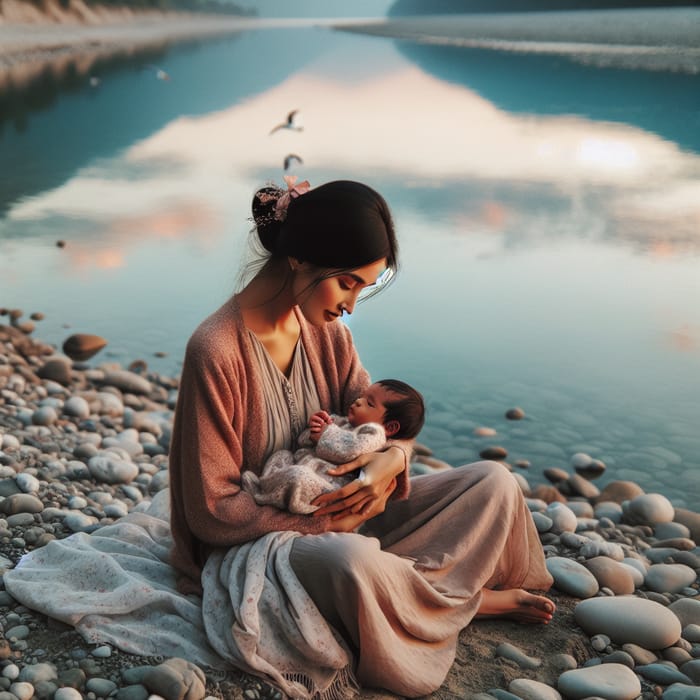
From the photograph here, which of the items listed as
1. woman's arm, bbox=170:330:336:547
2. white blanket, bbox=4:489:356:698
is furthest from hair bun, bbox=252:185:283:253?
white blanket, bbox=4:489:356:698

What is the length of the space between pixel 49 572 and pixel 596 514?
2476 mm

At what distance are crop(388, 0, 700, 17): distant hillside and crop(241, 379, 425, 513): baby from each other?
6.57 metres

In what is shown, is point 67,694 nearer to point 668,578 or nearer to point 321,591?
point 321,591

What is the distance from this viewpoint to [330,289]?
238 centimetres

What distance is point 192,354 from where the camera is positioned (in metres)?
2.41

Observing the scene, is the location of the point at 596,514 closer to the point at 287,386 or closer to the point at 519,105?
the point at 287,386

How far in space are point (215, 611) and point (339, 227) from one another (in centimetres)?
100

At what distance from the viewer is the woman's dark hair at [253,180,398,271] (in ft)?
7.58

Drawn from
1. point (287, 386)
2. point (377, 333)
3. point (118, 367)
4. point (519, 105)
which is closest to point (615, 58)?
point (519, 105)

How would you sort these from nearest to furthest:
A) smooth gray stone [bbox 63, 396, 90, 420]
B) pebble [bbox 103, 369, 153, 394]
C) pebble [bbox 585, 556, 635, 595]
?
1. pebble [bbox 585, 556, 635, 595]
2. smooth gray stone [bbox 63, 396, 90, 420]
3. pebble [bbox 103, 369, 153, 394]

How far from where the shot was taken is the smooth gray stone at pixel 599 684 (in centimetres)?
250

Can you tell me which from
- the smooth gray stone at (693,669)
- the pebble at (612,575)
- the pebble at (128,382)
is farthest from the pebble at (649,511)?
the pebble at (128,382)

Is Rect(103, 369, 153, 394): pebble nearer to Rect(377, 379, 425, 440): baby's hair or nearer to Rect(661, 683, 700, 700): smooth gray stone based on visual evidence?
Rect(377, 379, 425, 440): baby's hair

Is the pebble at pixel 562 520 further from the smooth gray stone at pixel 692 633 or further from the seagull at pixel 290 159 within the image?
the seagull at pixel 290 159
